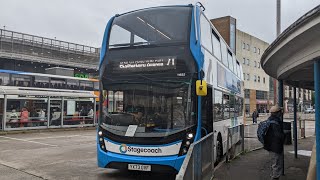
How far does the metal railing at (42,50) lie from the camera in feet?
135

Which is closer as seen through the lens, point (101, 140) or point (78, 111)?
point (101, 140)

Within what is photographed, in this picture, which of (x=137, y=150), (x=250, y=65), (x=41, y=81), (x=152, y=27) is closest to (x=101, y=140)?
(x=137, y=150)

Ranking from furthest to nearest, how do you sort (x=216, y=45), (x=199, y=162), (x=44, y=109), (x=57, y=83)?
(x=57, y=83) → (x=44, y=109) → (x=216, y=45) → (x=199, y=162)

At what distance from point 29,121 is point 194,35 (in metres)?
17.8

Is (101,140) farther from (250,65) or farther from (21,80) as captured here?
(250,65)

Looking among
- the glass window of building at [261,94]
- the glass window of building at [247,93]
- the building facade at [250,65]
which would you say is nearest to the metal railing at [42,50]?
the building facade at [250,65]

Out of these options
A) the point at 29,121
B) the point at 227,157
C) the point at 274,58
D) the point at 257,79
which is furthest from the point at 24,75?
the point at 257,79

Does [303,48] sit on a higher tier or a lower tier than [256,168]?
higher

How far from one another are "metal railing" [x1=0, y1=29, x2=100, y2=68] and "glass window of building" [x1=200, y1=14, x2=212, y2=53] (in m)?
36.7

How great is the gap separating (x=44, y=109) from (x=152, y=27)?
1747 cm

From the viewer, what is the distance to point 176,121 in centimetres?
766

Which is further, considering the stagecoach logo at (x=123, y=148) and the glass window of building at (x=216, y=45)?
the glass window of building at (x=216, y=45)

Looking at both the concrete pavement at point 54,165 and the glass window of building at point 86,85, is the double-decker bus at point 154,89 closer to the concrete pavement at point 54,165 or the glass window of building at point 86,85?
the concrete pavement at point 54,165

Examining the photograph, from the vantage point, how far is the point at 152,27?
8266mm
